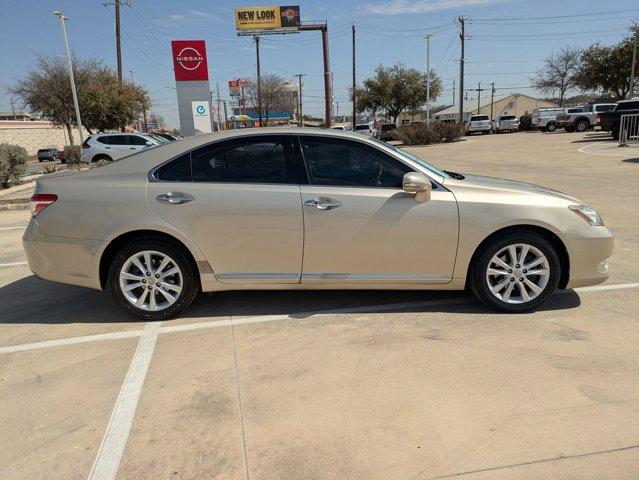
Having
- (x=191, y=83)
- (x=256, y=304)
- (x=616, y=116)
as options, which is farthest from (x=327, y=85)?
(x=256, y=304)

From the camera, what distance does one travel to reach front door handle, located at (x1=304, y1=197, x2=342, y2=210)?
3941 millimetres

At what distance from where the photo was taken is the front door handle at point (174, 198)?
158 inches

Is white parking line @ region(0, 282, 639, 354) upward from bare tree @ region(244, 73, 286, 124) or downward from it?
downward

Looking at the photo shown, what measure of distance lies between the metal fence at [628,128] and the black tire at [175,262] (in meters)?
22.9

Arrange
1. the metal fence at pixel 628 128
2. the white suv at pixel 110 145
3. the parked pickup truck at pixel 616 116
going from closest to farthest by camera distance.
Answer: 1. the white suv at pixel 110 145
2. the metal fence at pixel 628 128
3. the parked pickup truck at pixel 616 116

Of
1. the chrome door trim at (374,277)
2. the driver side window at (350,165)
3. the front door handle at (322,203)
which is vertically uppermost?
the driver side window at (350,165)

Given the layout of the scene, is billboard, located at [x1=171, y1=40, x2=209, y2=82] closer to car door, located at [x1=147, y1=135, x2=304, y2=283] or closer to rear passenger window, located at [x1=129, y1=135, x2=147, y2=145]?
rear passenger window, located at [x1=129, y1=135, x2=147, y2=145]

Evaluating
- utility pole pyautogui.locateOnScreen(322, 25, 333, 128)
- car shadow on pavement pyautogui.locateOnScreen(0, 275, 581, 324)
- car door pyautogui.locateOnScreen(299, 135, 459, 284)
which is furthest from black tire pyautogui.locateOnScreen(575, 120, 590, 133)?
car door pyautogui.locateOnScreen(299, 135, 459, 284)

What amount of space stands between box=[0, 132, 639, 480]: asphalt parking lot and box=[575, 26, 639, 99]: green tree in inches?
2140

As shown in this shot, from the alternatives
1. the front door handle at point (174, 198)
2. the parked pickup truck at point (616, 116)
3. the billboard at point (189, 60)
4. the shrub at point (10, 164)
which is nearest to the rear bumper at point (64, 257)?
the front door handle at point (174, 198)

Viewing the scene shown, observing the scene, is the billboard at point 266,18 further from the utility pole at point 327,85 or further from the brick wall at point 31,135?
the brick wall at point 31,135

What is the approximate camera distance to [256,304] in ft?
15.0

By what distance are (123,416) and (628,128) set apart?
2528 cm

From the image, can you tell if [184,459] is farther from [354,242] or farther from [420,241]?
[420,241]
